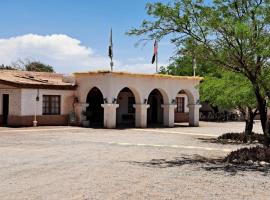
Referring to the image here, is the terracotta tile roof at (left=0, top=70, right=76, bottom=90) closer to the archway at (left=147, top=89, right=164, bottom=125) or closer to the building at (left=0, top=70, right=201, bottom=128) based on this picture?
the building at (left=0, top=70, right=201, bottom=128)

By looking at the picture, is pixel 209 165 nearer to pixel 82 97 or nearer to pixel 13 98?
pixel 13 98

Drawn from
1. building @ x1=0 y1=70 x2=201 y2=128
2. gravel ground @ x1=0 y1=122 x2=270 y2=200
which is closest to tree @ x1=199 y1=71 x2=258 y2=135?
gravel ground @ x1=0 y1=122 x2=270 y2=200

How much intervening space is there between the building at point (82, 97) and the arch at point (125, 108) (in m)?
0.08

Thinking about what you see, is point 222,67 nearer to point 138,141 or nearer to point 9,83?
point 138,141

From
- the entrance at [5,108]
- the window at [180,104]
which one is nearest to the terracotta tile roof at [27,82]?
the entrance at [5,108]

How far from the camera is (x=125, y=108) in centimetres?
3597

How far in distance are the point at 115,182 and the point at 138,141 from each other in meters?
10.9

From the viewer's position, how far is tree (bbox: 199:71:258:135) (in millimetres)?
18530

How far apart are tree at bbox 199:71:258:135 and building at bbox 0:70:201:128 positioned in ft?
24.4

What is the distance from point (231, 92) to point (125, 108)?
16.1 m

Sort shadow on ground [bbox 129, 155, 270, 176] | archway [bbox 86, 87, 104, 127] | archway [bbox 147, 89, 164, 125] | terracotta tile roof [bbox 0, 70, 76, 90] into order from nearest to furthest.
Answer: shadow on ground [bbox 129, 155, 270, 176] → terracotta tile roof [bbox 0, 70, 76, 90] → archway [bbox 86, 87, 104, 127] → archway [bbox 147, 89, 164, 125]

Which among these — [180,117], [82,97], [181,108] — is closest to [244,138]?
[82,97]

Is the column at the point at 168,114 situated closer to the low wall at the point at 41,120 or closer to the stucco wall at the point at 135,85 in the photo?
the stucco wall at the point at 135,85

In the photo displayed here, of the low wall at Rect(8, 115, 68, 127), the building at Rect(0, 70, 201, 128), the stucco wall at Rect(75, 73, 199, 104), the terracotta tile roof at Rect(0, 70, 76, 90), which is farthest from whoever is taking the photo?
the stucco wall at Rect(75, 73, 199, 104)
